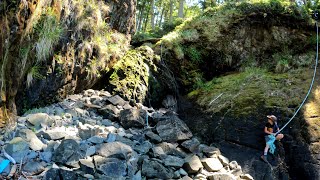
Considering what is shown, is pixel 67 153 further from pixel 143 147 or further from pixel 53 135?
pixel 143 147

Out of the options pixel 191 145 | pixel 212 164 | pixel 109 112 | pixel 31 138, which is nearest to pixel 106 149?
pixel 31 138

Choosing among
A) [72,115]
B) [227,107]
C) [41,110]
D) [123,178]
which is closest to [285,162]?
[227,107]

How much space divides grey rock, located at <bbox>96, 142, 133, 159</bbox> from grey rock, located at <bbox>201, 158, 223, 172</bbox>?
1624 mm

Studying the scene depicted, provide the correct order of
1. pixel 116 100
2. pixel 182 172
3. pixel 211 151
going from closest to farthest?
1. pixel 182 172
2. pixel 211 151
3. pixel 116 100

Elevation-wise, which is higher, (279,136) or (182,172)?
(279,136)

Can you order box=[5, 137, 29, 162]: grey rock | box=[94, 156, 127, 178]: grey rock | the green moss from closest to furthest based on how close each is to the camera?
box=[5, 137, 29, 162]: grey rock → box=[94, 156, 127, 178]: grey rock → the green moss

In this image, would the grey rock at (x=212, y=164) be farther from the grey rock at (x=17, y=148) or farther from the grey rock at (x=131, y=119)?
the grey rock at (x=17, y=148)

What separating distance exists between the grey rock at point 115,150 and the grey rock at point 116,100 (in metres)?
2.10

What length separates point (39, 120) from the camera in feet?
18.3

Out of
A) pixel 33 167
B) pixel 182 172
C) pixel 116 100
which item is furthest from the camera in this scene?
pixel 116 100

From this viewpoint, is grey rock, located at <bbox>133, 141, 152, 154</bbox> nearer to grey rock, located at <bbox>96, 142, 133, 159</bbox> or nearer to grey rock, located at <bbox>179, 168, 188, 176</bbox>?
grey rock, located at <bbox>96, 142, 133, 159</bbox>

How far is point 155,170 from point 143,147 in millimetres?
779

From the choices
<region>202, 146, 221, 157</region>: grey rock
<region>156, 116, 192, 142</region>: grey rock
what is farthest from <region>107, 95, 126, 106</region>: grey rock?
<region>202, 146, 221, 157</region>: grey rock

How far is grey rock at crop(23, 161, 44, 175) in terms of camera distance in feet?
14.5
